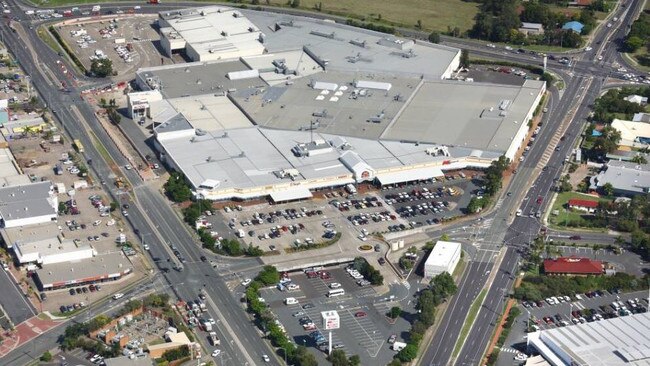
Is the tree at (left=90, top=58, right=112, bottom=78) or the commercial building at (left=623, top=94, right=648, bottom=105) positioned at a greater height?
the commercial building at (left=623, top=94, right=648, bottom=105)

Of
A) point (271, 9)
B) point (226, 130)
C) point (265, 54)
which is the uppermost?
point (271, 9)

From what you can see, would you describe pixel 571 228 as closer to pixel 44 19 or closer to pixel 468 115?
pixel 468 115

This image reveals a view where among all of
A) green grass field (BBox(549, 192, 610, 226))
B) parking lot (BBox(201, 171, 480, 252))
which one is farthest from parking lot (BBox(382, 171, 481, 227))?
green grass field (BBox(549, 192, 610, 226))

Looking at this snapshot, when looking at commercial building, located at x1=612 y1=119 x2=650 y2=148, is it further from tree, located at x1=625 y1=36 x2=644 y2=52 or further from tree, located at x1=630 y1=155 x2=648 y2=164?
tree, located at x1=625 y1=36 x2=644 y2=52

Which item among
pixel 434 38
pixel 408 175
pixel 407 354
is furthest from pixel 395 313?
pixel 434 38

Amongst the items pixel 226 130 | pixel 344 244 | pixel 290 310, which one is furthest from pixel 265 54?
pixel 290 310

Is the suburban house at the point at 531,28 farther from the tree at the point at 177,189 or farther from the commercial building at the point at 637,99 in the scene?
the tree at the point at 177,189

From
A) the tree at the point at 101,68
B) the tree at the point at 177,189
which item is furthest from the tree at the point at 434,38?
the tree at the point at 177,189
